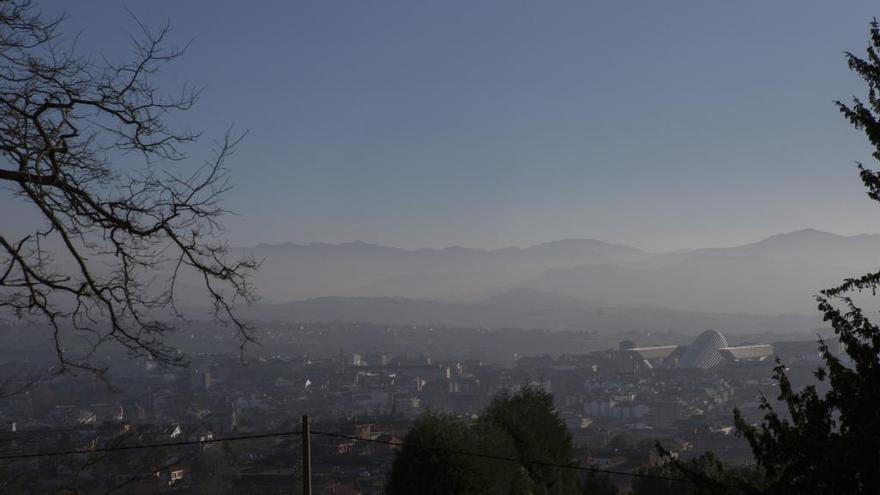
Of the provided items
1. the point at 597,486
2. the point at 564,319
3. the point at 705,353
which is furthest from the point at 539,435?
the point at 564,319

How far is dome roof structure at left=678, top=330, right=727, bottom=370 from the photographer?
84500 mm

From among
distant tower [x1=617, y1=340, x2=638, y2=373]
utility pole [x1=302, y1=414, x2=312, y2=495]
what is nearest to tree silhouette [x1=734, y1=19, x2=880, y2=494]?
utility pole [x1=302, y1=414, x2=312, y2=495]

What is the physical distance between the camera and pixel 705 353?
87.2 metres

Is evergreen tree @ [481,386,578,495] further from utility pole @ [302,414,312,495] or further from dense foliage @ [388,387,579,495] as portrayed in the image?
utility pole @ [302,414,312,495]

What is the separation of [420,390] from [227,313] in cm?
5799

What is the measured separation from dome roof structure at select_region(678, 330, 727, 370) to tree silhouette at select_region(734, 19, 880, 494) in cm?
7794

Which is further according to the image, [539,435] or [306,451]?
[539,435]

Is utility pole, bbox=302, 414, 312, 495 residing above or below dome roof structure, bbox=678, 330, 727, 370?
above

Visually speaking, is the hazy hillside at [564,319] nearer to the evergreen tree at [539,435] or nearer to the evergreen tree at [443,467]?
the evergreen tree at [539,435]

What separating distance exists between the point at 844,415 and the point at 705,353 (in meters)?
85.2

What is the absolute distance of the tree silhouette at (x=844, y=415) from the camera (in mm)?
5234

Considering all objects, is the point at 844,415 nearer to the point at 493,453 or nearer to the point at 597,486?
the point at 493,453

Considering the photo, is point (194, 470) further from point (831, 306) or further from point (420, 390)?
point (420, 390)

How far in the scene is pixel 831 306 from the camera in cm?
586
